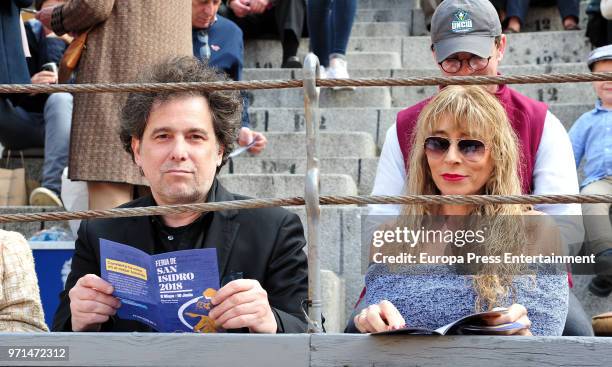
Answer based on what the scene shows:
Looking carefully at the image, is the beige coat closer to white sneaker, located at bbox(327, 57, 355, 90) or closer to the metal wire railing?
the metal wire railing

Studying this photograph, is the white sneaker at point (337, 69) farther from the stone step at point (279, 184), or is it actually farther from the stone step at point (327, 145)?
the stone step at point (279, 184)

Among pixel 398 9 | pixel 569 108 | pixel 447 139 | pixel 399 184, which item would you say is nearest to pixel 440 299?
pixel 447 139

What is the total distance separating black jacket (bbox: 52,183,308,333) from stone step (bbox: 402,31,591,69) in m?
4.39

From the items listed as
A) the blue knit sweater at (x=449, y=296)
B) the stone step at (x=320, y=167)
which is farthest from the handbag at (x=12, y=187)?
the blue knit sweater at (x=449, y=296)

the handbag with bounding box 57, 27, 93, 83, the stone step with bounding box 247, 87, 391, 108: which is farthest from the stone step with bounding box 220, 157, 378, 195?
the handbag with bounding box 57, 27, 93, 83

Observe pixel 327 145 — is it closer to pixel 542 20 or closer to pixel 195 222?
pixel 195 222

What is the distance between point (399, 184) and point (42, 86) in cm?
123

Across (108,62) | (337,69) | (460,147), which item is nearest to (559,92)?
(337,69)

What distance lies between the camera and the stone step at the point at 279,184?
543cm

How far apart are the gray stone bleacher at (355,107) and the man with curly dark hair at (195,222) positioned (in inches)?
48.2

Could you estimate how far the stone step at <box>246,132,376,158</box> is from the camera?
6.11 m

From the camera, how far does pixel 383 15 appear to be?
895cm

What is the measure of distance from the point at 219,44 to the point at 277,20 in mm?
1764

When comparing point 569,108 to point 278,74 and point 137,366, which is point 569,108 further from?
point 137,366
